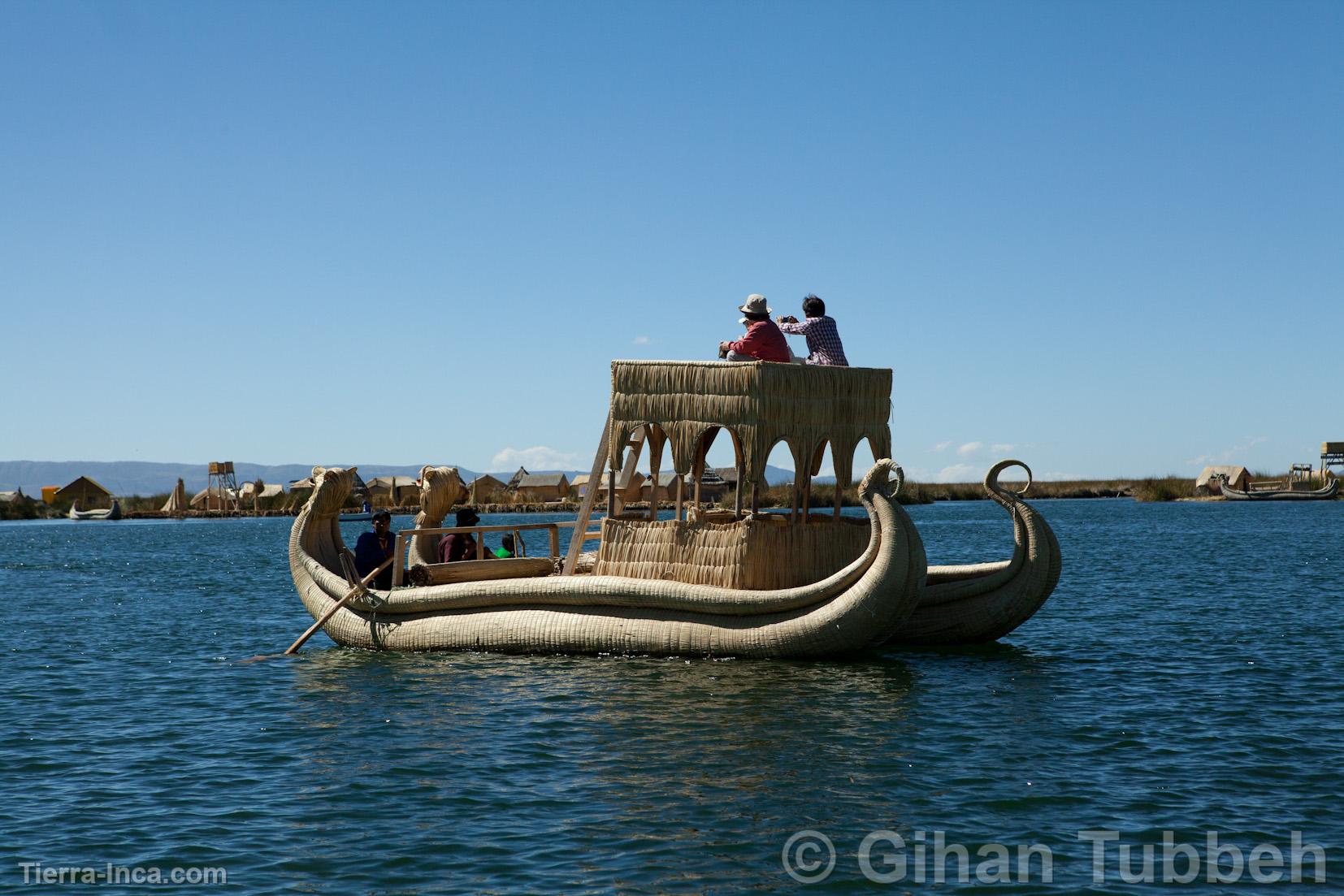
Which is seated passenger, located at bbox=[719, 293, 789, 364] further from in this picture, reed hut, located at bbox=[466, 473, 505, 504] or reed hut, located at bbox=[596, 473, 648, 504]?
reed hut, located at bbox=[466, 473, 505, 504]

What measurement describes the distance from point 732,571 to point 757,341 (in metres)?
2.74

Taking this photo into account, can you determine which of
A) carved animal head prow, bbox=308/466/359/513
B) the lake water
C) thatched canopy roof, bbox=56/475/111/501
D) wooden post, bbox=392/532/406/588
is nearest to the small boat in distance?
thatched canopy roof, bbox=56/475/111/501

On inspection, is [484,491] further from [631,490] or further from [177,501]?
[631,490]

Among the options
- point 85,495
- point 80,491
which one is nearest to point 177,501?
point 80,491

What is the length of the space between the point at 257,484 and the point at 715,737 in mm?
99322

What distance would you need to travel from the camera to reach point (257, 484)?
104 meters

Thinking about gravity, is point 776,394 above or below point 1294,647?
above

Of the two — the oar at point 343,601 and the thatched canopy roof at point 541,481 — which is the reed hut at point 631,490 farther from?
the thatched canopy roof at point 541,481

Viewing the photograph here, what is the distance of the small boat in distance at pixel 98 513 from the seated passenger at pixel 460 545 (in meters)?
101

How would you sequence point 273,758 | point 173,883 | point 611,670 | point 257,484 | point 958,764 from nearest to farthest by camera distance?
point 173,883 → point 958,764 → point 273,758 → point 611,670 → point 257,484

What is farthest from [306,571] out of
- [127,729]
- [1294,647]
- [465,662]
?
[1294,647]

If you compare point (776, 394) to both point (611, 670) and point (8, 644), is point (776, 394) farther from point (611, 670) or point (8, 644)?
point (8, 644)

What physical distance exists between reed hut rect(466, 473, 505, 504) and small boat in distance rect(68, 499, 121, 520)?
3181 centimetres

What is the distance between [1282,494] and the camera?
9362cm
